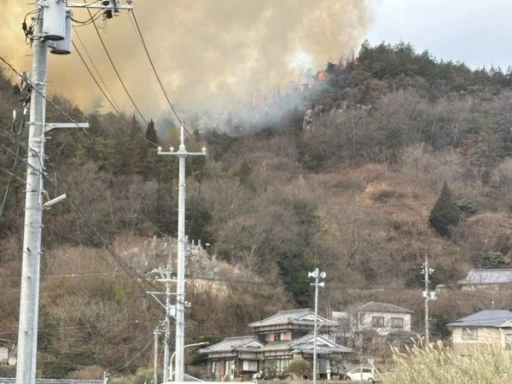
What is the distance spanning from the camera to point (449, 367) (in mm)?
10047

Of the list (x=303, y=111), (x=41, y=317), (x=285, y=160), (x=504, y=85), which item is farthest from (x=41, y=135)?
(x=504, y=85)

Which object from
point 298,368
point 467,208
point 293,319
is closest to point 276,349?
point 293,319

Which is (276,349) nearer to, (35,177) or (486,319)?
(486,319)

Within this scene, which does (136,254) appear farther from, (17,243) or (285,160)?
(285,160)

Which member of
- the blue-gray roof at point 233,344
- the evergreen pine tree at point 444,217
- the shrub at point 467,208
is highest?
the shrub at point 467,208

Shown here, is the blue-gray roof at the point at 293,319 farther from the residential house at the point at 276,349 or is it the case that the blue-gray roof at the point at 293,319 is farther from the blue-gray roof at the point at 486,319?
the blue-gray roof at the point at 486,319

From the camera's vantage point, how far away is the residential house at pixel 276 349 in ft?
115

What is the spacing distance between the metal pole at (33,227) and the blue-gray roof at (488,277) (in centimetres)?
3897

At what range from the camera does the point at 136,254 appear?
3762 cm

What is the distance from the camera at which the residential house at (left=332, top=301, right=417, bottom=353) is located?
124ft

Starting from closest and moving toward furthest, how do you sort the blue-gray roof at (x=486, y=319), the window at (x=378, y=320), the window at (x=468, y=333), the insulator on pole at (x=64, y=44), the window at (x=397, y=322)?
1. the insulator on pole at (x=64, y=44)
2. the window at (x=468, y=333)
3. the blue-gray roof at (x=486, y=319)
4. the window at (x=378, y=320)
5. the window at (x=397, y=322)

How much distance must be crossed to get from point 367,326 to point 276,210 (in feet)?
25.6

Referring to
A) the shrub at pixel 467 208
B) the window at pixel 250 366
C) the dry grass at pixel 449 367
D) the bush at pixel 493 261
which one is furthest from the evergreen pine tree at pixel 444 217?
the dry grass at pixel 449 367

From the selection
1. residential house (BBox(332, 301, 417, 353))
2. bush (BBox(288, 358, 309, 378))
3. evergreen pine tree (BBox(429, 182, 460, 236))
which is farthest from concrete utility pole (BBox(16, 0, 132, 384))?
evergreen pine tree (BBox(429, 182, 460, 236))
